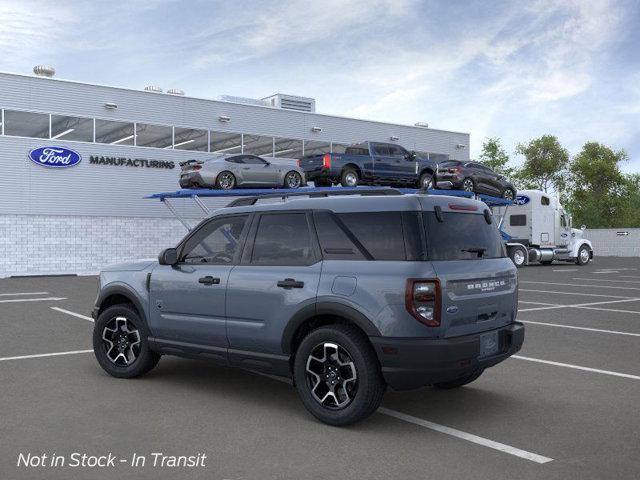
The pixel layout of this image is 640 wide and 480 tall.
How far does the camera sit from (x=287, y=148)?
110 feet

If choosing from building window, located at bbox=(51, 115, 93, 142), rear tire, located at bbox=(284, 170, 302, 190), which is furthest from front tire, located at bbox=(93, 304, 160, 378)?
building window, located at bbox=(51, 115, 93, 142)

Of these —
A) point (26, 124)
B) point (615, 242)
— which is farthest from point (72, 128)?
point (615, 242)

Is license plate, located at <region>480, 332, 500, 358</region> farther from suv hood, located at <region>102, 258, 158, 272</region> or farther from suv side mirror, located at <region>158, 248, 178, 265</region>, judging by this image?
suv hood, located at <region>102, 258, 158, 272</region>

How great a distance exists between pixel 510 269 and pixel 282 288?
2.01m

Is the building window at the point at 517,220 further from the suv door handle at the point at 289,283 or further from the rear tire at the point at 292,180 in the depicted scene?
the suv door handle at the point at 289,283

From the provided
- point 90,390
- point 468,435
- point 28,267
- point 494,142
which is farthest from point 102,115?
point 494,142

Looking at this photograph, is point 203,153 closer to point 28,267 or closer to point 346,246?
point 28,267

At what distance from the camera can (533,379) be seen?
696 centimetres

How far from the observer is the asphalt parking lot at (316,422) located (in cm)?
434

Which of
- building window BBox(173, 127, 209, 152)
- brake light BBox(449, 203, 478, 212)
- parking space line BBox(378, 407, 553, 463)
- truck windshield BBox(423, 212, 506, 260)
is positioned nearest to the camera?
parking space line BBox(378, 407, 553, 463)

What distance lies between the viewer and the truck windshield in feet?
17.2

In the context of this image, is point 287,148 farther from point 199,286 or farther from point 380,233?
point 380,233

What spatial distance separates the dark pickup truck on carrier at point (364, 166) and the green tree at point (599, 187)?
51.4m

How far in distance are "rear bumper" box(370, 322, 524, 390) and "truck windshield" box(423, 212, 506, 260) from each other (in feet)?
2.17
